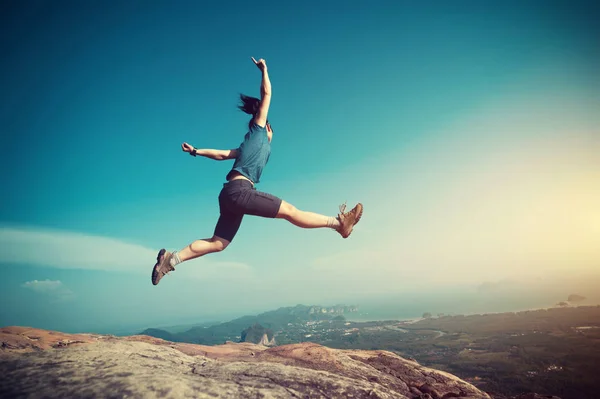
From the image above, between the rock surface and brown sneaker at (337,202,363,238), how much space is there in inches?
101

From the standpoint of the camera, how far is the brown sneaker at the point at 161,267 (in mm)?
5691

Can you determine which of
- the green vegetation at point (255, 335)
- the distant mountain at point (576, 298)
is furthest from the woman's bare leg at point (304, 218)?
the distant mountain at point (576, 298)

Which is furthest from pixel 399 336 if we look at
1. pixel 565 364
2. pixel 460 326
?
pixel 565 364

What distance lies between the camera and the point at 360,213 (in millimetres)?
6320

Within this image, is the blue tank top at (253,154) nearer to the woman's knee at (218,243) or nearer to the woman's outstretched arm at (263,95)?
the woman's outstretched arm at (263,95)

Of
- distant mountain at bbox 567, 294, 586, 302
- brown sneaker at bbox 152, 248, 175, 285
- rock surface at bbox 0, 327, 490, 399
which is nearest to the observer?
rock surface at bbox 0, 327, 490, 399

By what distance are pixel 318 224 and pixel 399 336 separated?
92497mm

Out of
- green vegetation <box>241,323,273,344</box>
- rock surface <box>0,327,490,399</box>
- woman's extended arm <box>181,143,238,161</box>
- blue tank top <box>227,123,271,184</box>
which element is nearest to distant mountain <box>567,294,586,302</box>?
green vegetation <box>241,323,273,344</box>

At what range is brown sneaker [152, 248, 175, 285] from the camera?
224 inches

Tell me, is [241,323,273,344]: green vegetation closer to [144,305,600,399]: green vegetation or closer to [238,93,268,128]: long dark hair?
[144,305,600,399]: green vegetation

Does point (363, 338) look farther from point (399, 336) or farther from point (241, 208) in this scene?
point (241, 208)

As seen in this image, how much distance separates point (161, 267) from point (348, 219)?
425 centimetres

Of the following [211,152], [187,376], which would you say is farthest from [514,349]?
[187,376]

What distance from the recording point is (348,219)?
20.1ft
